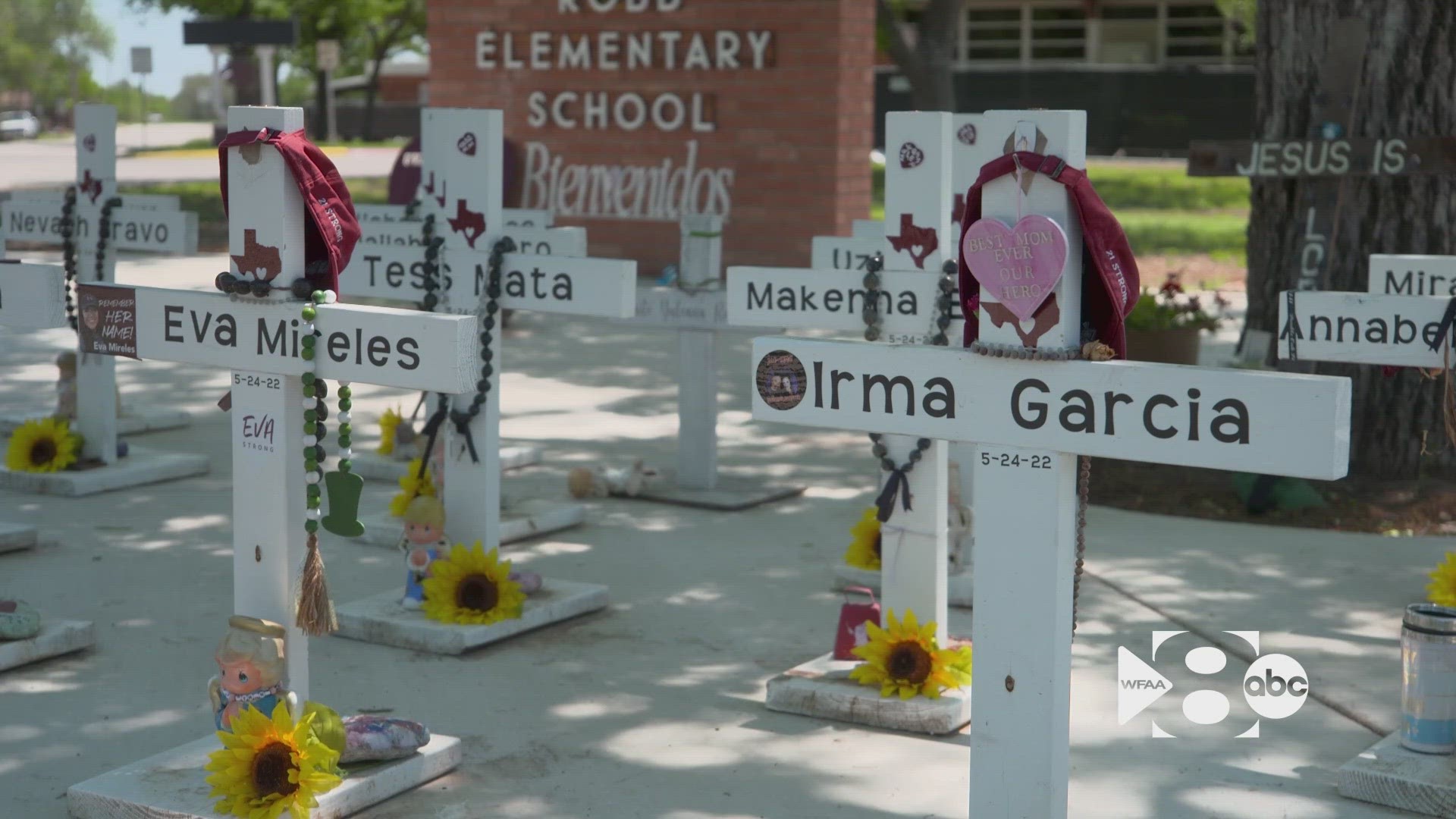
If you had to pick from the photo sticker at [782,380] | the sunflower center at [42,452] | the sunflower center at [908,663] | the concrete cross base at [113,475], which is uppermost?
the photo sticker at [782,380]

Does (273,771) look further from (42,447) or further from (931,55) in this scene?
(931,55)

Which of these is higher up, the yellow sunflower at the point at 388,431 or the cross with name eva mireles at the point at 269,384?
the cross with name eva mireles at the point at 269,384

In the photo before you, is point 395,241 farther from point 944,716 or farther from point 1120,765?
point 1120,765

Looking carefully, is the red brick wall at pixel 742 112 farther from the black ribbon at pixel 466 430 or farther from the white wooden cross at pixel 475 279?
the black ribbon at pixel 466 430

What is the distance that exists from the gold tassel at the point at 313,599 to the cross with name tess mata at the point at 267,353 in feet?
0.35

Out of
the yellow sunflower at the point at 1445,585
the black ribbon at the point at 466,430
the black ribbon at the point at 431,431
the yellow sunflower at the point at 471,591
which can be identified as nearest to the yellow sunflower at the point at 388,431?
the black ribbon at the point at 431,431

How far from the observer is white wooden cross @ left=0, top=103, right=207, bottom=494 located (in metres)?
8.34

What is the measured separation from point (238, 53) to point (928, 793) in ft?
98.3

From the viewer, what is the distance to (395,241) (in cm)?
696

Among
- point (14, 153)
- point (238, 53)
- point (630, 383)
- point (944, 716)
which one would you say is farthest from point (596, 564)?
point (14, 153)


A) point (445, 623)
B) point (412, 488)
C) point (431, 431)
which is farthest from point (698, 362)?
point (445, 623)

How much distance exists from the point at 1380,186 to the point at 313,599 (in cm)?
612

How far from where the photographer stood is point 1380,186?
28.2ft

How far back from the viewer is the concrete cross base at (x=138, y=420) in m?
9.63
